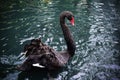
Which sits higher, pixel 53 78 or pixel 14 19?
pixel 14 19

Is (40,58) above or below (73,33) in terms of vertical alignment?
above

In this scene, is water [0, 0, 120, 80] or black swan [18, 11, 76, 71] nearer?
black swan [18, 11, 76, 71]

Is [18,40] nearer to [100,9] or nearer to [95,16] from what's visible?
[95,16]

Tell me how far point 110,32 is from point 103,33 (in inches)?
11.2

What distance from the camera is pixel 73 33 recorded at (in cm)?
877

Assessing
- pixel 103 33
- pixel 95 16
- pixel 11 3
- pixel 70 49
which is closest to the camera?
pixel 70 49

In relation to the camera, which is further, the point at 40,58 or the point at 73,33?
the point at 73,33

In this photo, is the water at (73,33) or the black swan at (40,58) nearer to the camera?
the black swan at (40,58)

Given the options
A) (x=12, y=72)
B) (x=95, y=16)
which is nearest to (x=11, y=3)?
(x=95, y=16)

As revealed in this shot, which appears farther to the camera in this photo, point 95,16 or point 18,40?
point 95,16

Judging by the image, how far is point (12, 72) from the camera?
6371 mm

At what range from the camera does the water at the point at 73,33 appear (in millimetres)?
6457

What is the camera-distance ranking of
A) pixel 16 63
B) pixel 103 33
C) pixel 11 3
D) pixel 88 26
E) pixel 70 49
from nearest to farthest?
pixel 16 63 < pixel 70 49 < pixel 103 33 < pixel 88 26 < pixel 11 3

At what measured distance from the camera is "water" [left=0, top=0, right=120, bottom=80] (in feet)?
21.2
